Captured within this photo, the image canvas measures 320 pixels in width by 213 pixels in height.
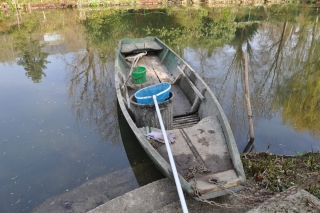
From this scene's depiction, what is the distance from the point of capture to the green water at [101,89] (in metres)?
5.24

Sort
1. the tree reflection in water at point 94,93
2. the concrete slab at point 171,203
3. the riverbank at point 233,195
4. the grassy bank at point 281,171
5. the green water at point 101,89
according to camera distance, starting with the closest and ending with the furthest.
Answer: the concrete slab at point 171,203 < the riverbank at point 233,195 < the grassy bank at point 281,171 < the green water at point 101,89 < the tree reflection in water at point 94,93

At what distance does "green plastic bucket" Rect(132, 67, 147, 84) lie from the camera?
6.92 m

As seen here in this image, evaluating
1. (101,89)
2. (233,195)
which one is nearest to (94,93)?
(101,89)

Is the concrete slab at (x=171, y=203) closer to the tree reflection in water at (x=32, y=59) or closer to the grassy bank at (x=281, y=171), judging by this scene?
the grassy bank at (x=281, y=171)

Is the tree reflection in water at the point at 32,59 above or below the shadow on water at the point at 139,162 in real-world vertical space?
above

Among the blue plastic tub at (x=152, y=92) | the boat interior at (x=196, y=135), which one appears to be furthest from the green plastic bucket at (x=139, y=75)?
the blue plastic tub at (x=152, y=92)

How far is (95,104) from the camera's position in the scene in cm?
738

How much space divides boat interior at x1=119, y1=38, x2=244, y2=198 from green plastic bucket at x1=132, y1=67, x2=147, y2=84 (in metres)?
0.12

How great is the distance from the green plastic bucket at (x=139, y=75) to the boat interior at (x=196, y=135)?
0.40 ft

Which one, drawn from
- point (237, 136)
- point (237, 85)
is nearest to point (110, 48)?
point (237, 85)

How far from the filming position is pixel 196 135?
176 inches

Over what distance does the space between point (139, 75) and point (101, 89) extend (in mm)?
1899

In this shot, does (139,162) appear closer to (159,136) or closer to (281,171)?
(159,136)

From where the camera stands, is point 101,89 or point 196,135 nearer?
point 196,135
